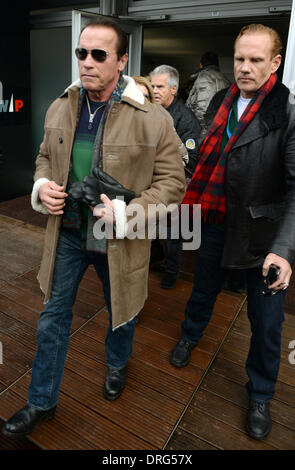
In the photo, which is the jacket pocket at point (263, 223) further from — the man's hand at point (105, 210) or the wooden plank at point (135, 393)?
the wooden plank at point (135, 393)

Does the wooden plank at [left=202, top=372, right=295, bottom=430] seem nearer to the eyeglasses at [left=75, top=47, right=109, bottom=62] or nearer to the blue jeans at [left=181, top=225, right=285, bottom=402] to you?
the blue jeans at [left=181, top=225, right=285, bottom=402]

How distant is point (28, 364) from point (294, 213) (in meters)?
1.66

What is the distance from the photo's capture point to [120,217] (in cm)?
150

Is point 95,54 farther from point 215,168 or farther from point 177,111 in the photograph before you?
point 177,111

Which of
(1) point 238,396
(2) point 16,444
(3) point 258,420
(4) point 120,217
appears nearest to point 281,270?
(4) point 120,217

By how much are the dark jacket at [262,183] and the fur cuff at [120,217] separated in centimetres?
53

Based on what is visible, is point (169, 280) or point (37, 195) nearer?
point (37, 195)

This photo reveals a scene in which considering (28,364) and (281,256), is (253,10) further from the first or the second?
(28,364)

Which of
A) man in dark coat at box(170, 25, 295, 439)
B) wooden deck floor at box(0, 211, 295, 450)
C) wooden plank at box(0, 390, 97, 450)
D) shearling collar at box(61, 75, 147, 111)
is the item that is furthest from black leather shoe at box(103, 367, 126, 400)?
shearling collar at box(61, 75, 147, 111)

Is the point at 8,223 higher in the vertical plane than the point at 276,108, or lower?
lower

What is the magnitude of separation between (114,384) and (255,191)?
1201 mm

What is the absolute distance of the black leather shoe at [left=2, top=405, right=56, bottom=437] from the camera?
5.53ft

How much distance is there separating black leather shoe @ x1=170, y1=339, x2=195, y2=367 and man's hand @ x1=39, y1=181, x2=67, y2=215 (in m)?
1.19

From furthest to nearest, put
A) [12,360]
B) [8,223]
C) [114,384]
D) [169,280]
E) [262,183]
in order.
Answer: [8,223]
[169,280]
[12,360]
[114,384]
[262,183]
